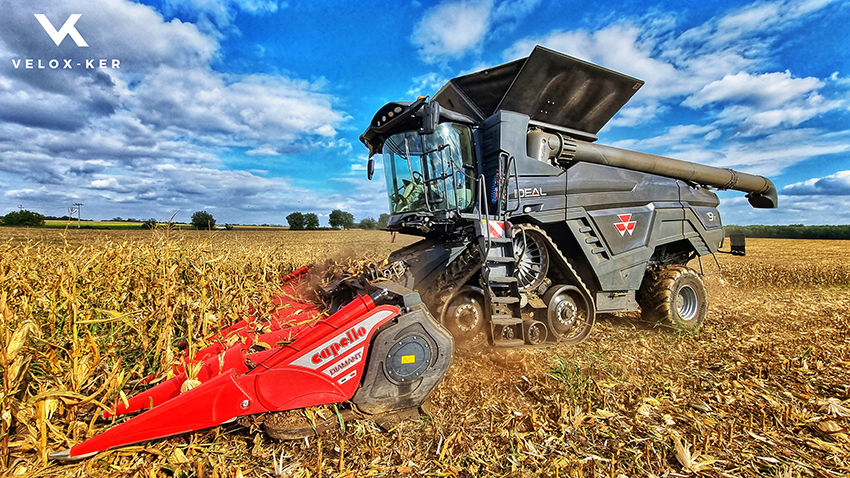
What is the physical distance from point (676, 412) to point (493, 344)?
177 centimetres

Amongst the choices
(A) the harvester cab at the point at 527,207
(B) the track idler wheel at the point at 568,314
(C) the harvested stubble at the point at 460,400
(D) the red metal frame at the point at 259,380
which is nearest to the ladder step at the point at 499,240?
(A) the harvester cab at the point at 527,207

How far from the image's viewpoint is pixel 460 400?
322 centimetres

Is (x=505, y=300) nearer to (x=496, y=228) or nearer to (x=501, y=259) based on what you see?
(x=501, y=259)

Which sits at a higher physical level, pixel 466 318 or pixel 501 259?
pixel 501 259

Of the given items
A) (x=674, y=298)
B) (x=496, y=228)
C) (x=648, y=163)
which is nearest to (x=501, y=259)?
(x=496, y=228)

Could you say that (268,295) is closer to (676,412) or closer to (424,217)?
(424,217)

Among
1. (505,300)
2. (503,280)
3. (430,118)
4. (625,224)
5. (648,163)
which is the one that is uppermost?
(430,118)

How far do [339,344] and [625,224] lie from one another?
15.9 feet

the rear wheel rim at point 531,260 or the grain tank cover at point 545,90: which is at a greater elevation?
the grain tank cover at point 545,90

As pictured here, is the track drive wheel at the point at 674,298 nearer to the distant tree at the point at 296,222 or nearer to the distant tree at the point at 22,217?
the distant tree at the point at 22,217

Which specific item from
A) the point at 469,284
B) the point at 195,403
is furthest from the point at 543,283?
the point at 195,403

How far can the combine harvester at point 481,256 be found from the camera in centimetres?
262

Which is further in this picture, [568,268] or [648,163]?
[648,163]

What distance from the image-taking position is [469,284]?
442cm
